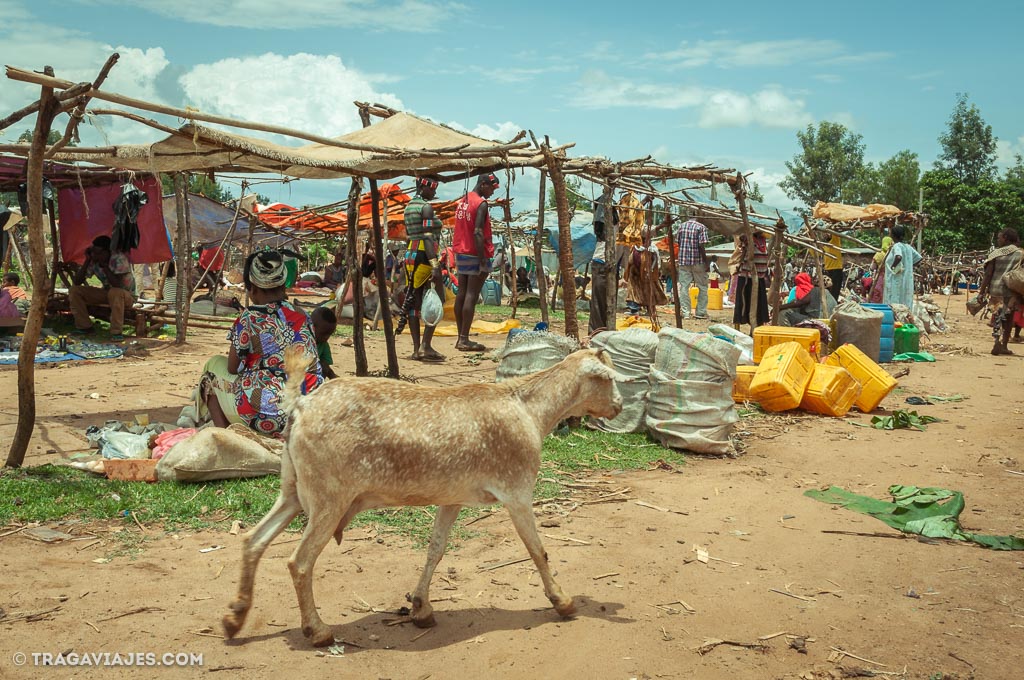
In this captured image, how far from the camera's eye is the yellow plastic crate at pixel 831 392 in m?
8.91

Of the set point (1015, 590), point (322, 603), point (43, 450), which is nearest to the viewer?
point (322, 603)

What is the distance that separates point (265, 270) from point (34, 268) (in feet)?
4.97

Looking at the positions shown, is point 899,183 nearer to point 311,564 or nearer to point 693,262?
point 693,262

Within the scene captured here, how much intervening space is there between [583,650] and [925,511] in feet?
10.4

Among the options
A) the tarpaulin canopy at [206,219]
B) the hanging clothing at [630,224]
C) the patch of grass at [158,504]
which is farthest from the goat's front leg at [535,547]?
the tarpaulin canopy at [206,219]

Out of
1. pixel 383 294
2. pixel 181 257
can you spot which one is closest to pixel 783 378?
pixel 383 294

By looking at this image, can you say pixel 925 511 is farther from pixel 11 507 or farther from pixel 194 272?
pixel 194 272

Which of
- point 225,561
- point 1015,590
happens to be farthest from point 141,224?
point 1015,590

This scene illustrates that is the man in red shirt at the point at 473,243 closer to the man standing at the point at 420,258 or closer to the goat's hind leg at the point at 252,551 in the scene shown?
the man standing at the point at 420,258

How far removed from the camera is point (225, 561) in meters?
4.64

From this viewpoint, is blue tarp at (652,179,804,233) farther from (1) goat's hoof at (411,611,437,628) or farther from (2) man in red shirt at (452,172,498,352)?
(1) goat's hoof at (411,611,437,628)

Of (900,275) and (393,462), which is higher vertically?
(900,275)

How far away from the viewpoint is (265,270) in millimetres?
6141

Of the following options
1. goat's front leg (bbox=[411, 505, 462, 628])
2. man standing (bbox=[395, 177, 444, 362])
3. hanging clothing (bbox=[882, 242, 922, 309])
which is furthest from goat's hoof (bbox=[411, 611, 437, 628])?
hanging clothing (bbox=[882, 242, 922, 309])
